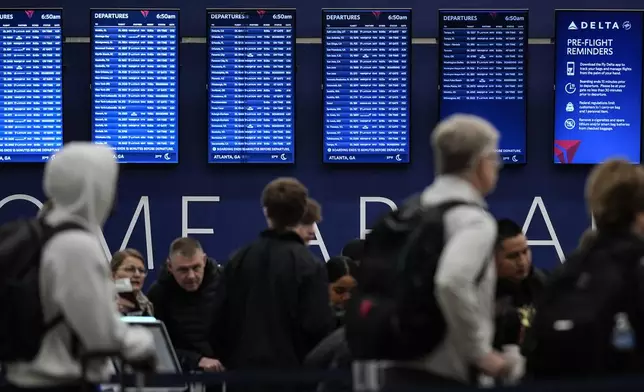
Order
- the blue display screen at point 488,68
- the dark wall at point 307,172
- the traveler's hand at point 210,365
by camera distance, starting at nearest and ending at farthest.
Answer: the traveler's hand at point 210,365, the blue display screen at point 488,68, the dark wall at point 307,172

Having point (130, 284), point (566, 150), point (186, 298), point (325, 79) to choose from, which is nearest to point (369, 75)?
point (325, 79)

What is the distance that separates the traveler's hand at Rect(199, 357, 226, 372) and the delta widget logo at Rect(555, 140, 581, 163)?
3.28 meters

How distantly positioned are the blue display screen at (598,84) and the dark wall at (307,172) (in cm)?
13

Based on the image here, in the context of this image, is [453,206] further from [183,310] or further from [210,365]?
[183,310]

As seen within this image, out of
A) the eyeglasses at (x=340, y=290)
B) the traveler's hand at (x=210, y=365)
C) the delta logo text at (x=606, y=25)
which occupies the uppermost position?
the delta logo text at (x=606, y=25)

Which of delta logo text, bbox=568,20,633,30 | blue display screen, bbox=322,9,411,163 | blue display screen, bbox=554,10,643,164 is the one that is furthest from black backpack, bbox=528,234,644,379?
delta logo text, bbox=568,20,633,30

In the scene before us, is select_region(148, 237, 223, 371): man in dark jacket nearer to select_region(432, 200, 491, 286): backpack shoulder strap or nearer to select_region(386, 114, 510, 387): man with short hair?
select_region(386, 114, 510, 387): man with short hair

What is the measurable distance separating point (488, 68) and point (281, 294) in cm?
352

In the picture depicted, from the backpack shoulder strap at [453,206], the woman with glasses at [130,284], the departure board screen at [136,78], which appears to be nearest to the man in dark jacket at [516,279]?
the backpack shoulder strap at [453,206]

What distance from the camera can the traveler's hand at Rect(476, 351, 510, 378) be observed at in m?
3.33

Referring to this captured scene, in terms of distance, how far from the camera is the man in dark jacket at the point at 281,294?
16.1 ft

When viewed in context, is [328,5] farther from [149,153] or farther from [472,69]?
[149,153]

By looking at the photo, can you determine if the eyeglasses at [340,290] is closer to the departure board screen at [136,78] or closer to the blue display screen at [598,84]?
the departure board screen at [136,78]

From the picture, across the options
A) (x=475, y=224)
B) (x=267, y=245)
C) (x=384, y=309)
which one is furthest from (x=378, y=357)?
(x=267, y=245)
